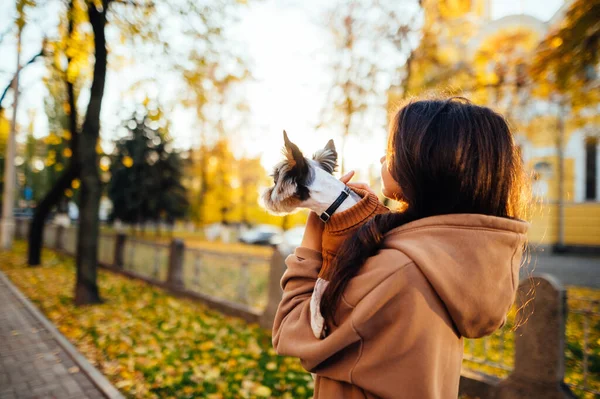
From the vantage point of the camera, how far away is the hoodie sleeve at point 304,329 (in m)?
1.09

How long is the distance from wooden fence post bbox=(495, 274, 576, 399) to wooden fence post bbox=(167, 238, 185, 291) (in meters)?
7.25

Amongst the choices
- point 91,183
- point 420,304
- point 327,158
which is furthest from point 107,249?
point 420,304

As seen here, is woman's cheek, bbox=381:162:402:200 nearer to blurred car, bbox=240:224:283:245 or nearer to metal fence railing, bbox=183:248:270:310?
metal fence railing, bbox=183:248:270:310

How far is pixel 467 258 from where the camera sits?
1048 mm

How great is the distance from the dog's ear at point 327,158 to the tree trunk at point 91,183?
7309 mm

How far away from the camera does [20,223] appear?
23531 millimetres

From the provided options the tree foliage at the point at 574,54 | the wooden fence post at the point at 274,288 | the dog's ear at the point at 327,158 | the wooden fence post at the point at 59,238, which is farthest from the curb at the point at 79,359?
the wooden fence post at the point at 59,238

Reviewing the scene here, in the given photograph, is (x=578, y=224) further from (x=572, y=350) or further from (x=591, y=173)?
(x=572, y=350)

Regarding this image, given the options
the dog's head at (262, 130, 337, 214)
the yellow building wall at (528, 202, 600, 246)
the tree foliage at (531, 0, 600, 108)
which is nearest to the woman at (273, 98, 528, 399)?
the dog's head at (262, 130, 337, 214)

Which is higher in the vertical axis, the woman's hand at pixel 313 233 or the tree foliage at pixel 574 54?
the tree foliage at pixel 574 54

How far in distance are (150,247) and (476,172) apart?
1078 cm

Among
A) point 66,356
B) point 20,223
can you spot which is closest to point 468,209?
point 66,356

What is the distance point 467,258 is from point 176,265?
28.9 ft

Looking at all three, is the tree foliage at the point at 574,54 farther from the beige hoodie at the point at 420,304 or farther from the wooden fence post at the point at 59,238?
the wooden fence post at the point at 59,238
